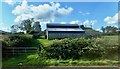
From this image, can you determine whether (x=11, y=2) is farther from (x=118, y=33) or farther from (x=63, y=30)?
(x=118, y=33)

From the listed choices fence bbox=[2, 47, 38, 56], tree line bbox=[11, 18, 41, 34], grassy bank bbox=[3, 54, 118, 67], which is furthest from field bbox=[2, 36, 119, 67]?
tree line bbox=[11, 18, 41, 34]

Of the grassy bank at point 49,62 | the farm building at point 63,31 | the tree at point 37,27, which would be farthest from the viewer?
Result: the farm building at point 63,31

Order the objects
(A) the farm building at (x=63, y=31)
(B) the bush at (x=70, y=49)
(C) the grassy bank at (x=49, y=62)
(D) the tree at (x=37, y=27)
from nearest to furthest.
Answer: (C) the grassy bank at (x=49, y=62), (B) the bush at (x=70, y=49), (D) the tree at (x=37, y=27), (A) the farm building at (x=63, y=31)

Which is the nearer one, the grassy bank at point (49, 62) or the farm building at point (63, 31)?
the grassy bank at point (49, 62)

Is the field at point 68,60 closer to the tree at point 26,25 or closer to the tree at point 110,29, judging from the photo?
the tree at point 110,29

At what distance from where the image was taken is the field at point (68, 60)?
5281mm

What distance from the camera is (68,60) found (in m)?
5.45

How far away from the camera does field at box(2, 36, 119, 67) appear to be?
5.28 m

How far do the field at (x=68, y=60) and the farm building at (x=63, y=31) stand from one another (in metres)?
0.27

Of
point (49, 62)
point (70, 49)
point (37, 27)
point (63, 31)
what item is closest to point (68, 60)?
point (70, 49)

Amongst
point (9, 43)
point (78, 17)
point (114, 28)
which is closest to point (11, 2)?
point (9, 43)

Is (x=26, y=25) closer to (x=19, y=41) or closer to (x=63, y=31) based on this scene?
(x=19, y=41)

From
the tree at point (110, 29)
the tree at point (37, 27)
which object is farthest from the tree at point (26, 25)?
the tree at point (110, 29)

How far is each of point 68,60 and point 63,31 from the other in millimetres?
929
